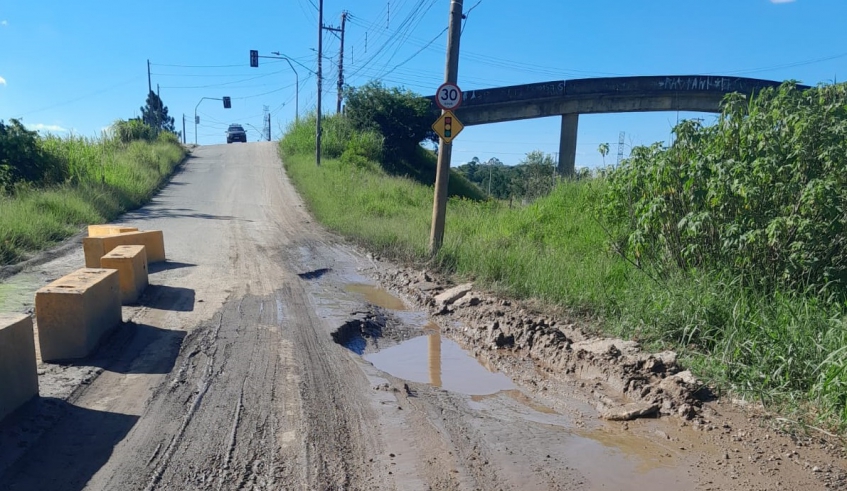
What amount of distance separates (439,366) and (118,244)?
550 centimetres

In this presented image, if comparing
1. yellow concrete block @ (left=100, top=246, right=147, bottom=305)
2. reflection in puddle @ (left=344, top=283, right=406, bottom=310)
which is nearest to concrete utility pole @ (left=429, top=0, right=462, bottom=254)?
reflection in puddle @ (left=344, top=283, right=406, bottom=310)

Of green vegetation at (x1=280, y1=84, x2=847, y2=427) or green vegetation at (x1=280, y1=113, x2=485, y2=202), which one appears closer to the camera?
green vegetation at (x1=280, y1=84, x2=847, y2=427)

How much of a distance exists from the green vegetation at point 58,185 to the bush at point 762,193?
1009 cm

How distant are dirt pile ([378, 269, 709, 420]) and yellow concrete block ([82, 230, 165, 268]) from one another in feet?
14.7

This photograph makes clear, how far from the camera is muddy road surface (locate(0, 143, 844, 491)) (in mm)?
3574

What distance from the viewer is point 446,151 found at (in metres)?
10.8

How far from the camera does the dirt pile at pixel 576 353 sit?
4.73 m

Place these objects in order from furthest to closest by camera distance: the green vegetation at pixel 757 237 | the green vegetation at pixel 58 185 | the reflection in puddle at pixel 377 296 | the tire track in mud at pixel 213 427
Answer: the green vegetation at pixel 58 185
the reflection in puddle at pixel 377 296
the green vegetation at pixel 757 237
the tire track in mud at pixel 213 427

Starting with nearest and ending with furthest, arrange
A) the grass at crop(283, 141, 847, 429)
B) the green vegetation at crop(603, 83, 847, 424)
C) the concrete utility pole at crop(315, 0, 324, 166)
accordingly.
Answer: the grass at crop(283, 141, 847, 429) < the green vegetation at crop(603, 83, 847, 424) < the concrete utility pole at crop(315, 0, 324, 166)

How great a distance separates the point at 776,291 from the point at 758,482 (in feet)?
10.3

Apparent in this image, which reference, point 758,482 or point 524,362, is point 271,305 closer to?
point 524,362

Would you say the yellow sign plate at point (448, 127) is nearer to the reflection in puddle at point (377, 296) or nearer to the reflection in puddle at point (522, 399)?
the reflection in puddle at point (377, 296)

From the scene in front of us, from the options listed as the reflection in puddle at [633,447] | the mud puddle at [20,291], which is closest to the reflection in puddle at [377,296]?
the mud puddle at [20,291]

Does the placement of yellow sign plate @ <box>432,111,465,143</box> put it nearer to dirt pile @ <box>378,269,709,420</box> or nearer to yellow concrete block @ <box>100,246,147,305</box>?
dirt pile @ <box>378,269,709,420</box>
